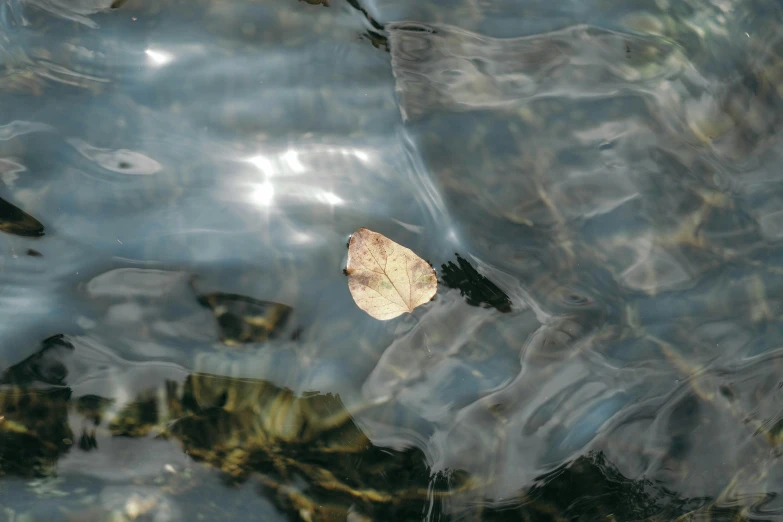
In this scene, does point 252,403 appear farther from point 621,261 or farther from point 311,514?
point 621,261

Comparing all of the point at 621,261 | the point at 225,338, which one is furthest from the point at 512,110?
the point at 225,338

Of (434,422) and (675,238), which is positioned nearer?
(434,422)

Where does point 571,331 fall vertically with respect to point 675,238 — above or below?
below

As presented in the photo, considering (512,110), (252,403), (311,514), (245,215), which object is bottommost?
(311,514)
